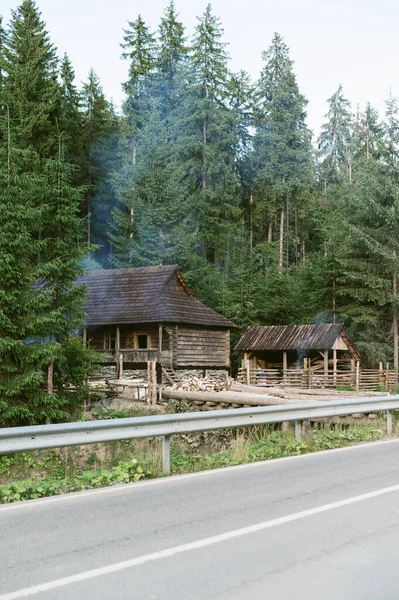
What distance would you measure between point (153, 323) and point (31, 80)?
26111 millimetres

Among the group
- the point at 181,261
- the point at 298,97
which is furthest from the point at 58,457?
the point at 298,97

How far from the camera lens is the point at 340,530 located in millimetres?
6348

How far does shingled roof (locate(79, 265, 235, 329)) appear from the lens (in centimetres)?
3950

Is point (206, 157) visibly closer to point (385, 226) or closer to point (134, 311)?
point (385, 226)

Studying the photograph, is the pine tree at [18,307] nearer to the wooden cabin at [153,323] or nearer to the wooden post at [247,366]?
the wooden cabin at [153,323]

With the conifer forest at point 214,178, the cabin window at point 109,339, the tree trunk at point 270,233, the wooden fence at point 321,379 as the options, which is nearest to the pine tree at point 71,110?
the conifer forest at point 214,178

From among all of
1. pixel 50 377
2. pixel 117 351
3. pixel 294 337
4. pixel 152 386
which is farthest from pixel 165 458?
pixel 294 337

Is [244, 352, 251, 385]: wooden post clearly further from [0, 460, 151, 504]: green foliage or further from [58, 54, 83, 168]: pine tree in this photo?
[0, 460, 151, 504]: green foliage

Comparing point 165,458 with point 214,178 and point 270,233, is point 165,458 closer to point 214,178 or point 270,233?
point 214,178

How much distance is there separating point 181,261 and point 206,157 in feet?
42.2

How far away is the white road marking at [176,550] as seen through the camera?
4.80 meters

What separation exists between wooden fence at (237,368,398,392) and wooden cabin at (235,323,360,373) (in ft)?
2.60

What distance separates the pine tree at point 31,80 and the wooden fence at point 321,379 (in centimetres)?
2319

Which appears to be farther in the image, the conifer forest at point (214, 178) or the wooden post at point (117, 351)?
the conifer forest at point (214, 178)
